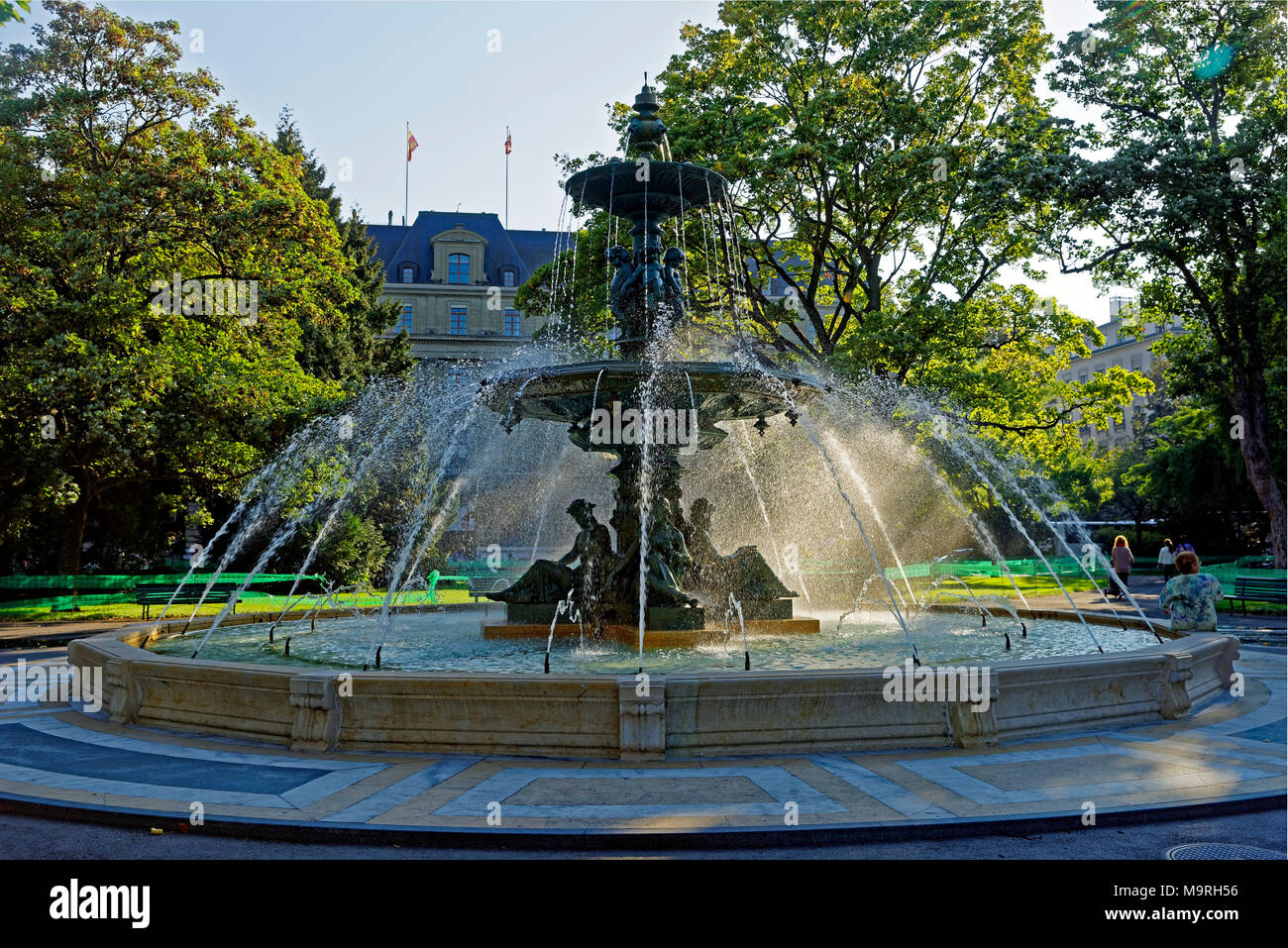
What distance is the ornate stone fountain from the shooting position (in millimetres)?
12227

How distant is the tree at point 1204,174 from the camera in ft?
77.7

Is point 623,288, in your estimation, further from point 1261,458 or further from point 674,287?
point 1261,458

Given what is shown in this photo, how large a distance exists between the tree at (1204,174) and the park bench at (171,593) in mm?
24211

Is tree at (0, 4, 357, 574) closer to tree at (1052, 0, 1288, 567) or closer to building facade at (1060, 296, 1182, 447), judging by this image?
tree at (1052, 0, 1288, 567)

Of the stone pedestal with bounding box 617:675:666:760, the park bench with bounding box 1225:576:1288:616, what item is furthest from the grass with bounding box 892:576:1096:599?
the stone pedestal with bounding box 617:675:666:760

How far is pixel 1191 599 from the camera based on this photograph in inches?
508

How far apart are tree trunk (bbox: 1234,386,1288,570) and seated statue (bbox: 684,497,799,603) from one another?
18.9 m

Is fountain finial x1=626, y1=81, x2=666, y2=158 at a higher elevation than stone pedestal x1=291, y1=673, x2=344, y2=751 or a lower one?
higher

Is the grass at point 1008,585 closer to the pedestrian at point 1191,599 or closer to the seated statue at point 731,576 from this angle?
the pedestrian at point 1191,599

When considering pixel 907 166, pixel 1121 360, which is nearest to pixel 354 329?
pixel 907 166

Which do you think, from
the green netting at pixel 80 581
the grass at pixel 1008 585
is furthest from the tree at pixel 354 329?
the grass at pixel 1008 585

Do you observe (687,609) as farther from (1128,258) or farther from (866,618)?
(1128,258)

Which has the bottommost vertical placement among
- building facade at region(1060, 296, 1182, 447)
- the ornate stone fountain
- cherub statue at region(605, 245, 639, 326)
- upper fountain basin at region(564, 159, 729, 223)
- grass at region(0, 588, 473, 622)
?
grass at region(0, 588, 473, 622)
